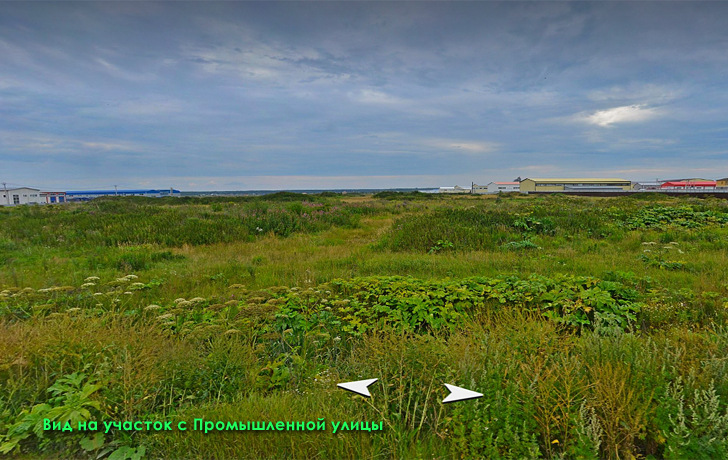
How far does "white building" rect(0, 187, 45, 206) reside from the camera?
2359 inches

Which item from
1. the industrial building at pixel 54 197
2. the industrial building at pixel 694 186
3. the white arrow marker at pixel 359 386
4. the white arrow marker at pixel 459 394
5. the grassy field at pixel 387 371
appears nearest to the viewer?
the grassy field at pixel 387 371

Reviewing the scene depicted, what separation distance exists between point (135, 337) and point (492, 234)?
37.1 feet

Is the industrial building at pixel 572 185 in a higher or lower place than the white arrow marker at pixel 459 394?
higher

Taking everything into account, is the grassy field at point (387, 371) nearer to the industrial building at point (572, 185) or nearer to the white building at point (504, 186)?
the industrial building at point (572, 185)

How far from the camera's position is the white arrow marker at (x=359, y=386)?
2723 millimetres

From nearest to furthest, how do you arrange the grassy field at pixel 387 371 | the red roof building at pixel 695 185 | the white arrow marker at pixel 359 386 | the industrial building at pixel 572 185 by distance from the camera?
1. the grassy field at pixel 387 371
2. the white arrow marker at pixel 359 386
3. the red roof building at pixel 695 185
4. the industrial building at pixel 572 185

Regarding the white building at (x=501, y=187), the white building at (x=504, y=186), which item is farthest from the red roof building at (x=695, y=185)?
the white building at (x=504, y=186)

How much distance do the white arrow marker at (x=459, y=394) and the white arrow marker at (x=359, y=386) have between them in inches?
25.9

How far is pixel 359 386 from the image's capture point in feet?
9.20

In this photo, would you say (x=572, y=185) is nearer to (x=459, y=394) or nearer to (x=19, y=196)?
(x=459, y=394)

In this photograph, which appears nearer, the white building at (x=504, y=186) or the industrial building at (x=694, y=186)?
the industrial building at (x=694, y=186)

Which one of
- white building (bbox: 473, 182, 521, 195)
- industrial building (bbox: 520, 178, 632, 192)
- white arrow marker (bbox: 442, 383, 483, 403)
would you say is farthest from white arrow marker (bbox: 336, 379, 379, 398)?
white building (bbox: 473, 182, 521, 195)

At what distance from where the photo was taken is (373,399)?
2.65 metres

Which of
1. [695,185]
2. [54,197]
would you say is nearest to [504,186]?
[695,185]
